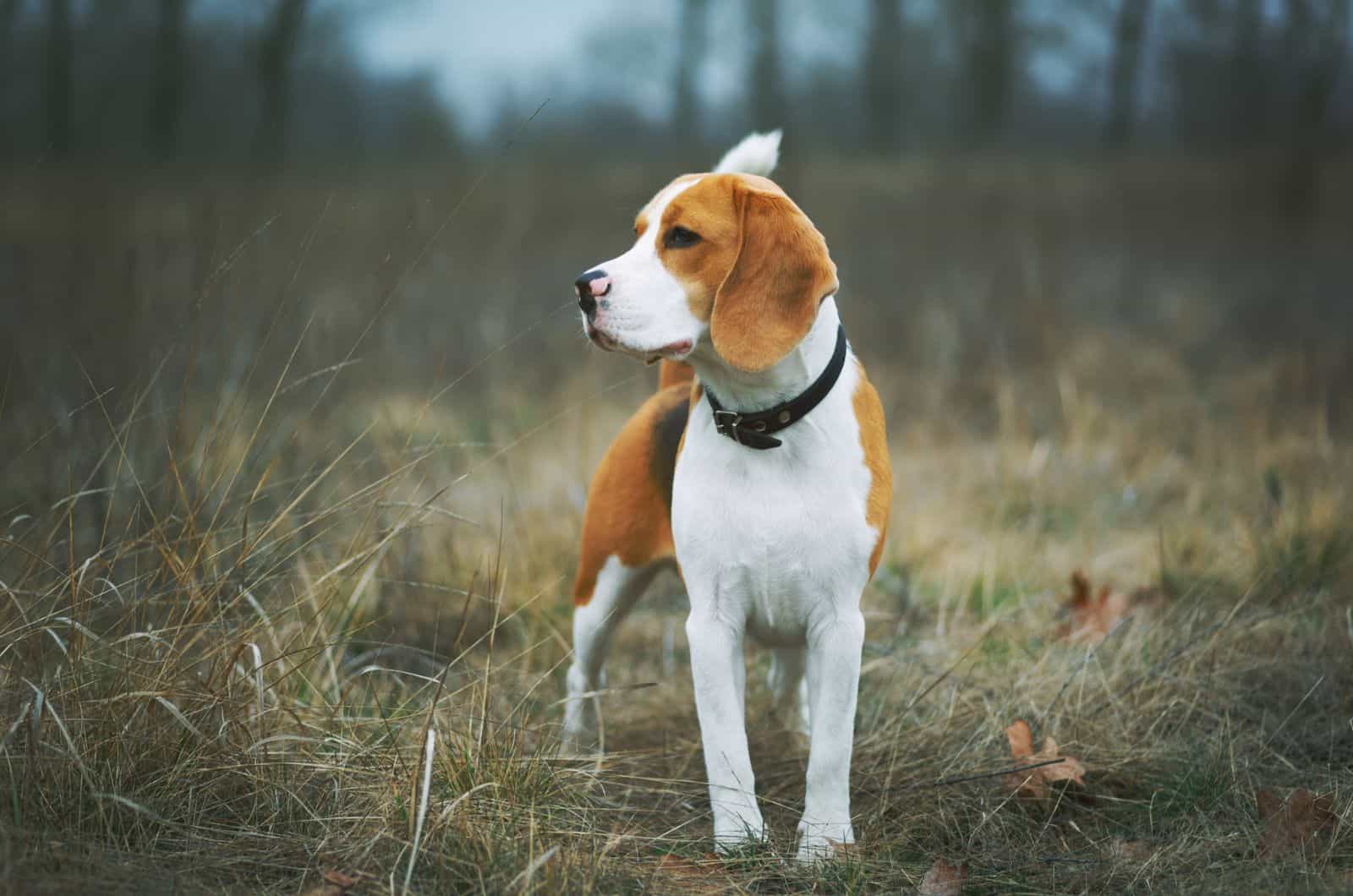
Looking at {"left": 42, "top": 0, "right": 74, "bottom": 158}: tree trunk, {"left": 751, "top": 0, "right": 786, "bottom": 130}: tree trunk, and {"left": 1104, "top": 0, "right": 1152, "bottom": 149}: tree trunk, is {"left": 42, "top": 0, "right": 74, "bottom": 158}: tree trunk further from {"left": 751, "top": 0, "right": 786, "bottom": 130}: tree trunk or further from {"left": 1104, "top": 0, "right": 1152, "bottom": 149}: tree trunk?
{"left": 1104, "top": 0, "right": 1152, "bottom": 149}: tree trunk

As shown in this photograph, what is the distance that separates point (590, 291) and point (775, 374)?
1.52 ft

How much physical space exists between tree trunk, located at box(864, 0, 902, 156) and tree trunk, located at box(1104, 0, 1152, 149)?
330 cm

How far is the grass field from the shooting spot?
2.22m

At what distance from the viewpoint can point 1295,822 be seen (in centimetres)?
247

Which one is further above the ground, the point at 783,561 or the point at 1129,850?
the point at 783,561

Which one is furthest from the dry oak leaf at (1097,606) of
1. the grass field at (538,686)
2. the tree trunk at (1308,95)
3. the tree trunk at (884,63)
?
the tree trunk at (884,63)

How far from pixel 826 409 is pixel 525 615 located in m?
1.88

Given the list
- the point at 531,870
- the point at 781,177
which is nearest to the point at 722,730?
the point at 531,870

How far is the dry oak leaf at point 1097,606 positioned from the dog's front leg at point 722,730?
1592mm

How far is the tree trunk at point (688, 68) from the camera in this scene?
14594mm

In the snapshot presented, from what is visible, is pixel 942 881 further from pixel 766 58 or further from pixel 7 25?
pixel 766 58

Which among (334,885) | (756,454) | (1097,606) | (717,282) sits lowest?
(1097,606)

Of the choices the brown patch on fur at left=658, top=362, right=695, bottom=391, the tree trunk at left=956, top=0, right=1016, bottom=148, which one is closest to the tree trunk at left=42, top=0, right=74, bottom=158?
the brown patch on fur at left=658, top=362, right=695, bottom=391

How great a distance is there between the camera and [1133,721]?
298 cm
